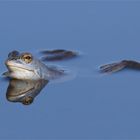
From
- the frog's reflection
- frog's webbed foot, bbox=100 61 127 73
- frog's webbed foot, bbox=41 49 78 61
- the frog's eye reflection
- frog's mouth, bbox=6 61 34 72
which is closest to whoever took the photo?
the frog's eye reflection

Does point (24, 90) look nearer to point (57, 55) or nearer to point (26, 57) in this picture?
point (26, 57)

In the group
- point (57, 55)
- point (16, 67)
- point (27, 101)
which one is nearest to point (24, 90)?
point (16, 67)

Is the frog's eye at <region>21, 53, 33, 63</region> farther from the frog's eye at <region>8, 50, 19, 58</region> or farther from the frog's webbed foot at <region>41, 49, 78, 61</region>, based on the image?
the frog's webbed foot at <region>41, 49, 78, 61</region>

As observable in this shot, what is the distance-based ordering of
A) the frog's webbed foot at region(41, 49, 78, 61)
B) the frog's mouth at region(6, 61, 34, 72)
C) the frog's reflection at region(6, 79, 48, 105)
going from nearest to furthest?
the frog's reflection at region(6, 79, 48, 105)
the frog's mouth at region(6, 61, 34, 72)
the frog's webbed foot at region(41, 49, 78, 61)

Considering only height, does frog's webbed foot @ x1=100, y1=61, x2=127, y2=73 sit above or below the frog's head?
below

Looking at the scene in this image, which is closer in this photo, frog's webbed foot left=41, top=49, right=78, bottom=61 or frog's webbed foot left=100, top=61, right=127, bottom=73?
frog's webbed foot left=100, top=61, right=127, bottom=73

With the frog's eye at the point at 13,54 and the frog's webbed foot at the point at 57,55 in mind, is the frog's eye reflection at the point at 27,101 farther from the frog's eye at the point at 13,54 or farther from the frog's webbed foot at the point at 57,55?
the frog's webbed foot at the point at 57,55

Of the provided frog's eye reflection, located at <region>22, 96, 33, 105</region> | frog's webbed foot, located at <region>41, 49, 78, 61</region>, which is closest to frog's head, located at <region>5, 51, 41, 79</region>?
frog's eye reflection, located at <region>22, 96, 33, 105</region>

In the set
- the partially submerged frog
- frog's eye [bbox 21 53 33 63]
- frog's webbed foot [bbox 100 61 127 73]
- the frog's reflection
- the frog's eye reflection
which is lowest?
the frog's eye reflection
